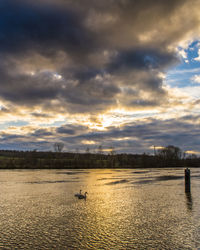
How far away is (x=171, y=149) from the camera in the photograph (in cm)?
16775

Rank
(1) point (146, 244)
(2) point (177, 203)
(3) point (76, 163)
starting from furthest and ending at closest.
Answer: (3) point (76, 163), (2) point (177, 203), (1) point (146, 244)

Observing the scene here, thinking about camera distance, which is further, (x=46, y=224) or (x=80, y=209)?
(x=80, y=209)

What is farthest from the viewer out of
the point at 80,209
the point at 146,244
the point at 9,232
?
the point at 80,209

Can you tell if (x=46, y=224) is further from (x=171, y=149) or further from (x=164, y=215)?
(x=171, y=149)

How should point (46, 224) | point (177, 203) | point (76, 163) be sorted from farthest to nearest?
point (76, 163)
point (177, 203)
point (46, 224)

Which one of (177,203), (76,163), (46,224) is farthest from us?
(76,163)

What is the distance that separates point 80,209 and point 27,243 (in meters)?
7.40

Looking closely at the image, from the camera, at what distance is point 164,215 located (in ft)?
50.3

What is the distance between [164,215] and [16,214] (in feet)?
31.3

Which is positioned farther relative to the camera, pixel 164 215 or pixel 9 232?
pixel 164 215

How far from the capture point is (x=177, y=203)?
763 inches

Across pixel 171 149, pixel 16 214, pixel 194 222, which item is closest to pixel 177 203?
pixel 194 222

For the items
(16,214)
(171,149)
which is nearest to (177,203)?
(16,214)

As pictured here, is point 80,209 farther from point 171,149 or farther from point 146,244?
point 171,149
